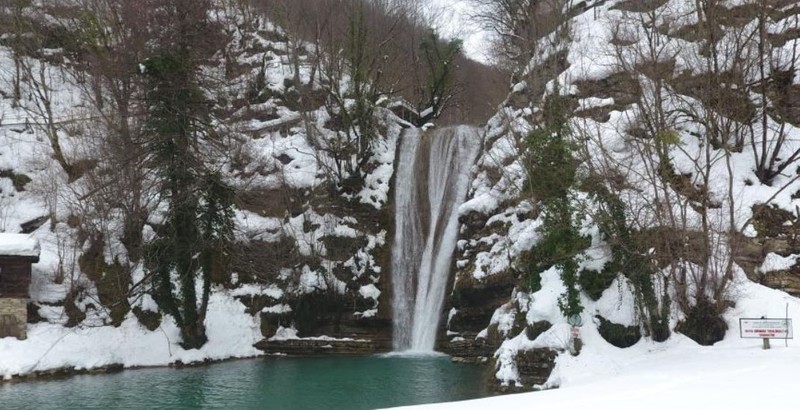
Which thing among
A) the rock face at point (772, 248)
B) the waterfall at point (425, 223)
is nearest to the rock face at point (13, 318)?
the waterfall at point (425, 223)

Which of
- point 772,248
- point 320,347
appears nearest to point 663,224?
point 772,248

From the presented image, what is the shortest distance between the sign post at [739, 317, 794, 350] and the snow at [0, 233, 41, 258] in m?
20.7

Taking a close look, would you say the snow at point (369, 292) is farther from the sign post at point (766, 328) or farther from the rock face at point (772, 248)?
the sign post at point (766, 328)

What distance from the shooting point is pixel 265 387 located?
1543cm

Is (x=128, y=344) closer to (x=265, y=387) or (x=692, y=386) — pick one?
(x=265, y=387)

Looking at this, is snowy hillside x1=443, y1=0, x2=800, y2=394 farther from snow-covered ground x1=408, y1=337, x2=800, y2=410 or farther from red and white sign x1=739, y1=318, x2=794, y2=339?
red and white sign x1=739, y1=318, x2=794, y2=339

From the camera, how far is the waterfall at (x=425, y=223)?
22.8 metres

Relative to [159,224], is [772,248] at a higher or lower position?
lower

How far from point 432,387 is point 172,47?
1597 cm

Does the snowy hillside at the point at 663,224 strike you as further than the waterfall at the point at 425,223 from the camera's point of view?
No

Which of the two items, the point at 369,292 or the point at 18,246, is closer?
the point at 18,246

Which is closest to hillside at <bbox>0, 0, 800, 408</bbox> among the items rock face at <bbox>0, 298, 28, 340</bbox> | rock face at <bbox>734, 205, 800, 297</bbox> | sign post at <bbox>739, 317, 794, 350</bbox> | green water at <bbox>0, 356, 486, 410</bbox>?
rock face at <bbox>734, 205, 800, 297</bbox>

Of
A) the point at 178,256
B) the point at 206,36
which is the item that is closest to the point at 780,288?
the point at 178,256

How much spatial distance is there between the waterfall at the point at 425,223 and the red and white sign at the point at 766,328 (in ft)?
41.0
